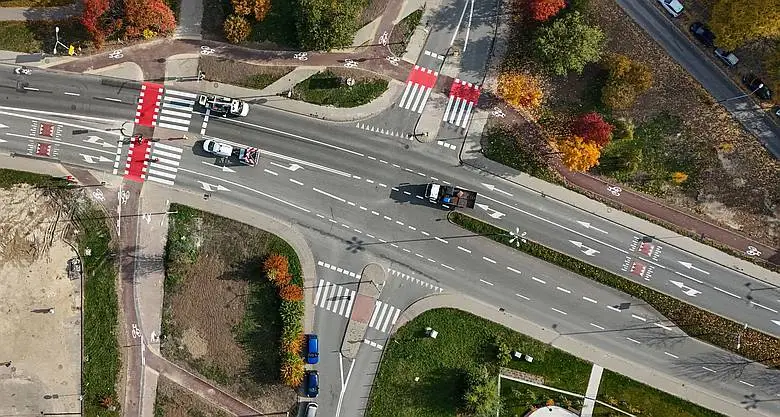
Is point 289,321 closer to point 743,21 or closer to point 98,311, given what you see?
point 98,311

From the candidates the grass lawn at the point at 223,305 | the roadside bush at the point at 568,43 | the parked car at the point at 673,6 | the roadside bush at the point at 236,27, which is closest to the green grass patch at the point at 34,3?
the roadside bush at the point at 236,27

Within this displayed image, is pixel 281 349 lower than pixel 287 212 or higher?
lower

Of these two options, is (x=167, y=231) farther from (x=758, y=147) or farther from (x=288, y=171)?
(x=758, y=147)

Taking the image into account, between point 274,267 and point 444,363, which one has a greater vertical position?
point 274,267

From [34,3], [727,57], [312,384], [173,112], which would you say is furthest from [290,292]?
[727,57]

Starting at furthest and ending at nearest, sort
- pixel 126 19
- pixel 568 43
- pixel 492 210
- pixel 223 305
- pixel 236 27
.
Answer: pixel 492 210, pixel 223 305, pixel 236 27, pixel 126 19, pixel 568 43

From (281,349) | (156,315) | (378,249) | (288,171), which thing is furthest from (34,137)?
(378,249)
